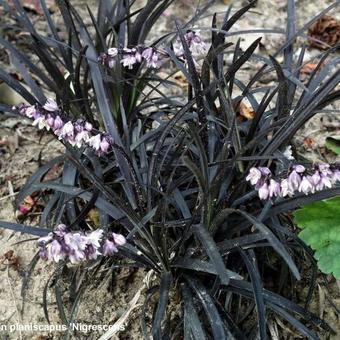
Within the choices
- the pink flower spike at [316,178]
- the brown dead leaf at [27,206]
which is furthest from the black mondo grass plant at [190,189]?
the brown dead leaf at [27,206]

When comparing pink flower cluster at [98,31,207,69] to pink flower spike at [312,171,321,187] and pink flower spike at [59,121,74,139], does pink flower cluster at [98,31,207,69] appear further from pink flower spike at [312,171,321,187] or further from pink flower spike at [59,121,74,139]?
pink flower spike at [312,171,321,187]

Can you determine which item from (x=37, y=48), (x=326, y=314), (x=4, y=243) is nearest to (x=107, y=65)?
(x=37, y=48)

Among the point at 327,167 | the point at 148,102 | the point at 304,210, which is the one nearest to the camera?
the point at 327,167

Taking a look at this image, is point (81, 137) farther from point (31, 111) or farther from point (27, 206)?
point (27, 206)

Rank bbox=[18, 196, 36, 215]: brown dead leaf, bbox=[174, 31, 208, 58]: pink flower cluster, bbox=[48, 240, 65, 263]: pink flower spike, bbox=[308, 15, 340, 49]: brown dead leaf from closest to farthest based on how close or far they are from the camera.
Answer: bbox=[48, 240, 65, 263]: pink flower spike, bbox=[174, 31, 208, 58]: pink flower cluster, bbox=[18, 196, 36, 215]: brown dead leaf, bbox=[308, 15, 340, 49]: brown dead leaf

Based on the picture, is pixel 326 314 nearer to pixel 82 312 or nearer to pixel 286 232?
pixel 286 232

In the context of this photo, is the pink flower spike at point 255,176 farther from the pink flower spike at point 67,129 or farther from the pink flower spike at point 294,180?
the pink flower spike at point 67,129

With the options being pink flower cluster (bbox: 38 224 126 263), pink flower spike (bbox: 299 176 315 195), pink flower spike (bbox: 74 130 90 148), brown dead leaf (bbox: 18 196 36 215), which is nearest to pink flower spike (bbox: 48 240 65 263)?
pink flower cluster (bbox: 38 224 126 263)
